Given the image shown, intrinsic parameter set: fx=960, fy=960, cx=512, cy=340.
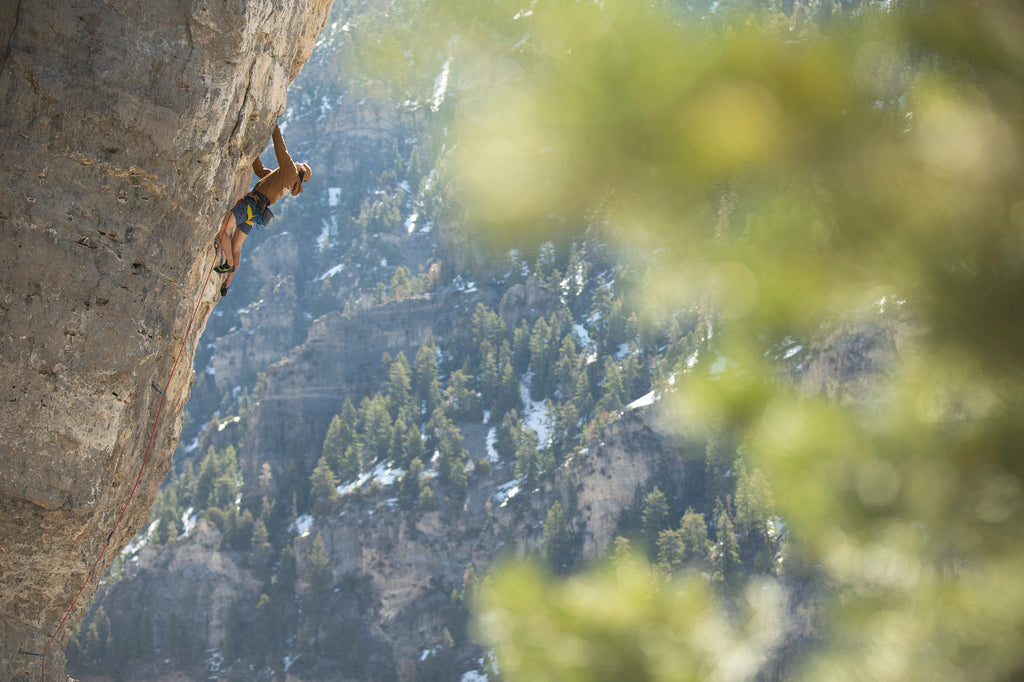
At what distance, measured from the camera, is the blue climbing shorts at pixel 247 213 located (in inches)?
365

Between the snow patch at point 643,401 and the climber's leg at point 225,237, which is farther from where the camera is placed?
the snow patch at point 643,401

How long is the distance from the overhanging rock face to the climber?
0.60 m

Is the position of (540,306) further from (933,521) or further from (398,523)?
(933,521)

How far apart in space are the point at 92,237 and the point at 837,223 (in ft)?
19.3

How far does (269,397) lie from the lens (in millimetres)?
101562

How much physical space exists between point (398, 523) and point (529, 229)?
83.2 m

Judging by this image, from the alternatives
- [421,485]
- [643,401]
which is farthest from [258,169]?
[421,485]

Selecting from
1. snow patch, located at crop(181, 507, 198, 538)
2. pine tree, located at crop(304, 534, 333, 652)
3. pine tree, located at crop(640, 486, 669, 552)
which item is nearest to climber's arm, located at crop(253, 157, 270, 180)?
pine tree, located at crop(640, 486, 669, 552)

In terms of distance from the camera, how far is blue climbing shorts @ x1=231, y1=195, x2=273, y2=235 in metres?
9.27

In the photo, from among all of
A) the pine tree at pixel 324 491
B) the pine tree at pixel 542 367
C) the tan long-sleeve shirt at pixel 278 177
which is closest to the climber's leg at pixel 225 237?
the tan long-sleeve shirt at pixel 278 177

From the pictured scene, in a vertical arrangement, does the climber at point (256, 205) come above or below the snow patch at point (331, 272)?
below

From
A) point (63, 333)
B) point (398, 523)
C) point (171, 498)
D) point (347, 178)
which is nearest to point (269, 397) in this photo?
point (171, 498)

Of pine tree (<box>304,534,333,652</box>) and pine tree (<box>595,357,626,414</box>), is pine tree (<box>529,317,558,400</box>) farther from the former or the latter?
pine tree (<box>304,534,333,652</box>)

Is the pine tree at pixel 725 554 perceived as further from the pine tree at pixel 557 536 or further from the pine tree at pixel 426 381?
the pine tree at pixel 426 381
